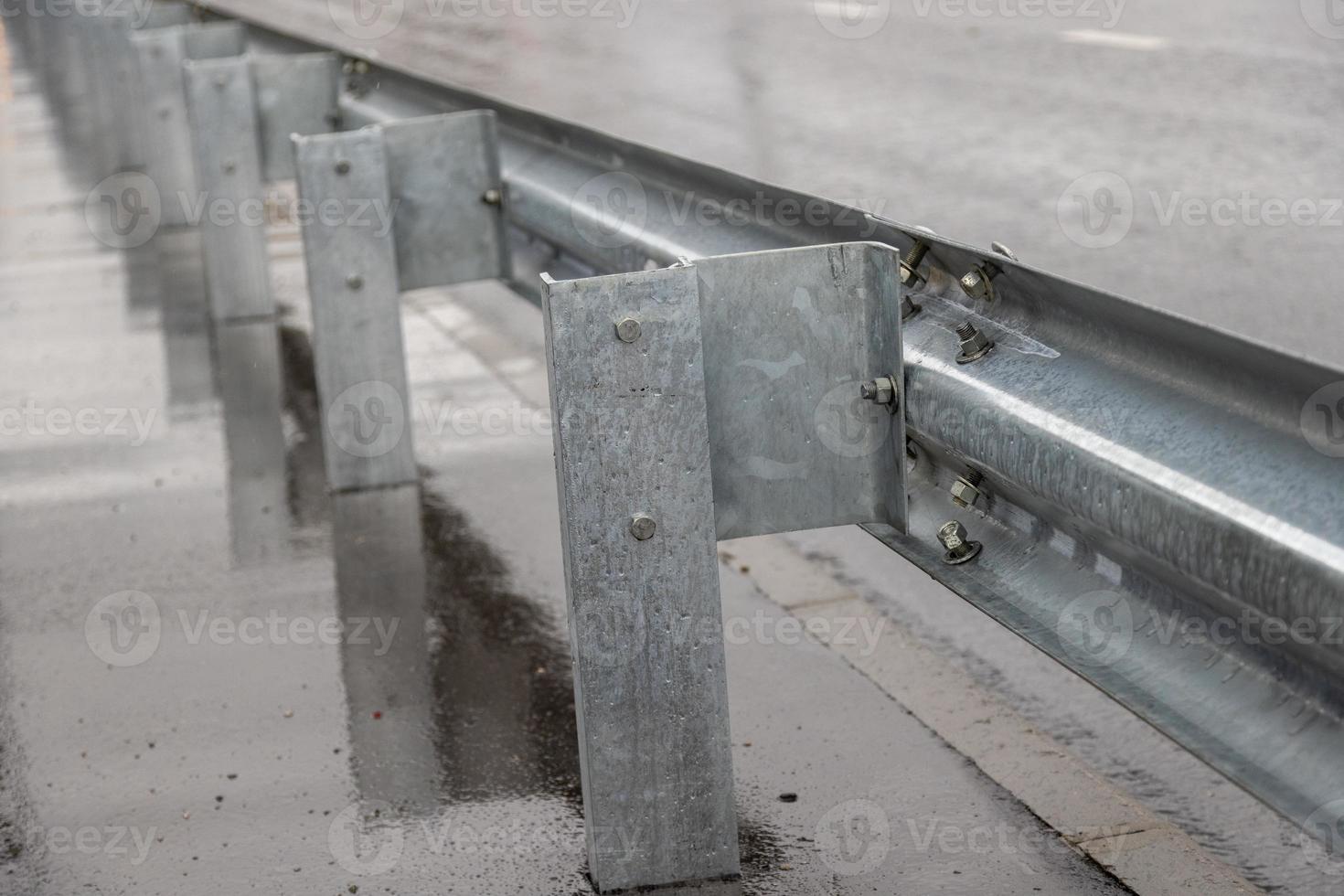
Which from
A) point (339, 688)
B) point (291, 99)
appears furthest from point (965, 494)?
point (291, 99)

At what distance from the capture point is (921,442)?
2.92 meters

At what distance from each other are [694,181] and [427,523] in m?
1.83

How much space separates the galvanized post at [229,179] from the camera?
24.0ft

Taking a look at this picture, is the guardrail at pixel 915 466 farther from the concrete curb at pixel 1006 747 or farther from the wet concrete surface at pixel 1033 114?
the wet concrete surface at pixel 1033 114

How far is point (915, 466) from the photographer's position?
2.99m

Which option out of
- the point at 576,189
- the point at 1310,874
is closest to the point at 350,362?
the point at 576,189

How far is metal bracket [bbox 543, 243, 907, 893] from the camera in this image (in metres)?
2.88

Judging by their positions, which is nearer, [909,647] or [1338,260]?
[909,647]

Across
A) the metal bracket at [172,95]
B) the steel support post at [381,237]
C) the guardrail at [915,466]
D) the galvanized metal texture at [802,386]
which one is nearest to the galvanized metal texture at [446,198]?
the steel support post at [381,237]

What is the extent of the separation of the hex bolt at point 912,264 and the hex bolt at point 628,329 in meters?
0.48

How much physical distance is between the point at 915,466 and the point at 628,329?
0.55m

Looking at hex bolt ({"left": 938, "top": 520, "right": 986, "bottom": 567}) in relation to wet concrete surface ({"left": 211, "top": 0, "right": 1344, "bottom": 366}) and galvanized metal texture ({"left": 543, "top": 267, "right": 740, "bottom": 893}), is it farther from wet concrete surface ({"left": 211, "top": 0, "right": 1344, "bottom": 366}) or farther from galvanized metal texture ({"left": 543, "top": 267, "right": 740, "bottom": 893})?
wet concrete surface ({"left": 211, "top": 0, "right": 1344, "bottom": 366})

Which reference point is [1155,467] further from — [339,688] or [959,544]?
[339,688]

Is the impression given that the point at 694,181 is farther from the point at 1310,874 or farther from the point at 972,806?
→ the point at 1310,874
